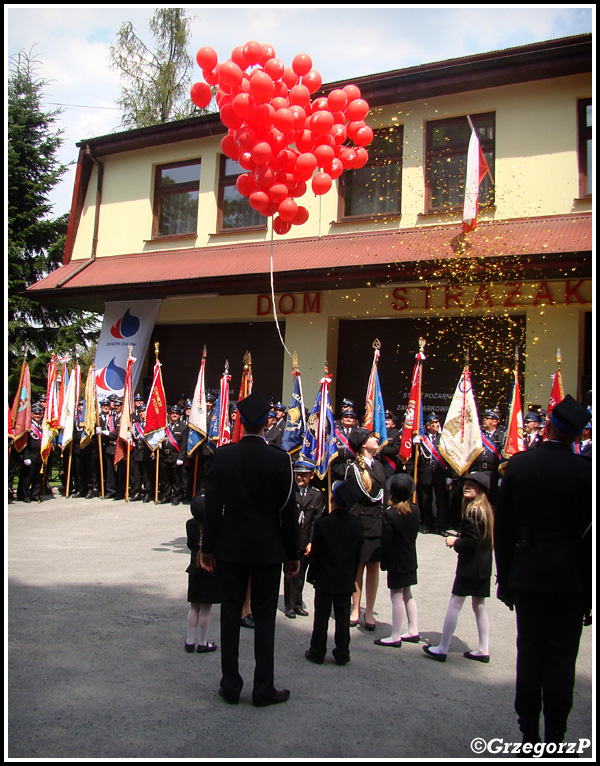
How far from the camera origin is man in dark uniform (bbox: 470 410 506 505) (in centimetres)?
Result: 1070

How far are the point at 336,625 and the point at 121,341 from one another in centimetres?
1238

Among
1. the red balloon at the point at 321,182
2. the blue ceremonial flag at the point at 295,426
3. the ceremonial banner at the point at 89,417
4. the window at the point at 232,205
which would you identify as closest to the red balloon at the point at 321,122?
the red balloon at the point at 321,182

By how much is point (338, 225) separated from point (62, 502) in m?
8.68

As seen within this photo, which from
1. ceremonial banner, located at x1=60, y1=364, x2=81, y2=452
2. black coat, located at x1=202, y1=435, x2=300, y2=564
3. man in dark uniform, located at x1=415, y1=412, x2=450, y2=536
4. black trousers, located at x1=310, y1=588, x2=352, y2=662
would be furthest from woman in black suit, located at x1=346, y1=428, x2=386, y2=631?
ceremonial banner, located at x1=60, y1=364, x2=81, y2=452

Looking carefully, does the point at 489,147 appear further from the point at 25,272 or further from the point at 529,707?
the point at 25,272

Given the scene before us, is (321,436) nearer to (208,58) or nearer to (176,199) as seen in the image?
(208,58)

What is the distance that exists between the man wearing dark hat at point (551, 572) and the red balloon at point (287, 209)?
5.56 m

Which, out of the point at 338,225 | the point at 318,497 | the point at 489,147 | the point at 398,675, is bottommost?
the point at 398,675

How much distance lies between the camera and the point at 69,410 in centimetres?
1468

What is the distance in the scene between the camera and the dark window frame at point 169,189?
16656mm

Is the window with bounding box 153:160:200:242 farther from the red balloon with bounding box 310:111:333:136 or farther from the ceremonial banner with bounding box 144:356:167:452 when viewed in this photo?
the red balloon with bounding box 310:111:333:136

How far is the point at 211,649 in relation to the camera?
539cm

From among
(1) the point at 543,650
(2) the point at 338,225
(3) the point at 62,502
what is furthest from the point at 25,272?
(1) the point at 543,650

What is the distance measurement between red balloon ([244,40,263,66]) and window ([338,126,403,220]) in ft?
20.4
